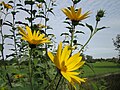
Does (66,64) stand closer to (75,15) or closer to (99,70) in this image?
(75,15)

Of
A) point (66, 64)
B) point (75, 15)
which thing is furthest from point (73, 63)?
point (75, 15)

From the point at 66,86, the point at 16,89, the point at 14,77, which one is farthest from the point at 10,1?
the point at 16,89

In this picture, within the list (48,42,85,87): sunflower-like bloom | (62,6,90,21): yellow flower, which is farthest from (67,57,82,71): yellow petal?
(62,6,90,21): yellow flower

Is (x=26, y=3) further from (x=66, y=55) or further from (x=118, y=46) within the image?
(x=118, y=46)

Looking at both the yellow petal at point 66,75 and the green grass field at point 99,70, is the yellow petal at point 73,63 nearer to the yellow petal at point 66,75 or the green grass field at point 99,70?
the yellow petal at point 66,75

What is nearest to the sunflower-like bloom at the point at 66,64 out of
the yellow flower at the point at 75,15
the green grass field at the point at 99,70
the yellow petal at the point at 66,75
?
the yellow petal at the point at 66,75

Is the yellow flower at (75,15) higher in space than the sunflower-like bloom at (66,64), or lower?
higher

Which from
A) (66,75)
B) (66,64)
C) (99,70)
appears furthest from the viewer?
(99,70)

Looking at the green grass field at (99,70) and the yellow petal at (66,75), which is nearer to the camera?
the yellow petal at (66,75)

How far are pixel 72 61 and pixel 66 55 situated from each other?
31 millimetres

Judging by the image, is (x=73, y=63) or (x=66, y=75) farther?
(x=73, y=63)

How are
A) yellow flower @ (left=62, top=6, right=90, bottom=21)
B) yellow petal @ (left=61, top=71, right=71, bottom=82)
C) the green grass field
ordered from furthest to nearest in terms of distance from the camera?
the green grass field < yellow flower @ (left=62, top=6, right=90, bottom=21) < yellow petal @ (left=61, top=71, right=71, bottom=82)

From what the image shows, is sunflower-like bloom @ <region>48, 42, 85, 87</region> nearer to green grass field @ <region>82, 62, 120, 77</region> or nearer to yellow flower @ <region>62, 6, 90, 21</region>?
yellow flower @ <region>62, 6, 90, 21</region>

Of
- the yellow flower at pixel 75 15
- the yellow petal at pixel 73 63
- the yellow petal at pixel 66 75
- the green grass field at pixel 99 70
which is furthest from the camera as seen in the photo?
the green grass field at pixel 99 70
